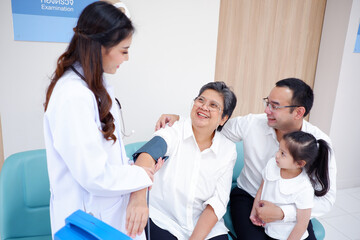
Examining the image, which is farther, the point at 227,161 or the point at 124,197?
the point at 227,161

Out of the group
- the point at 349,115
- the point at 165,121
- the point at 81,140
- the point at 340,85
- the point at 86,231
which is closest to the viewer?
the point at 86,231

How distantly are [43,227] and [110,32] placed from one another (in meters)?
1.15

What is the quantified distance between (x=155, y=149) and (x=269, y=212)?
0.69m

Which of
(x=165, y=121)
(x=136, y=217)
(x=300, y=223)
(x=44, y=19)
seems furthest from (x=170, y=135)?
(x=44, y=19)

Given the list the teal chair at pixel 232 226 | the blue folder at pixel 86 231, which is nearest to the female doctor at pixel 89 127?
the blue folder at pixel 86 231

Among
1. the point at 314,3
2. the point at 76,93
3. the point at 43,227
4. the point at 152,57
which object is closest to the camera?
the point at 76,93

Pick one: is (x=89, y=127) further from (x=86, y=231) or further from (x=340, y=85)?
(x=340, y=85)

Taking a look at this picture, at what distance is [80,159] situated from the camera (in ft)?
2.68

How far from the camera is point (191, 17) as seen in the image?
7.50 ft

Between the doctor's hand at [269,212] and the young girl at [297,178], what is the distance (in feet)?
0.13

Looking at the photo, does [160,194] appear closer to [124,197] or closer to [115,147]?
[124,197]

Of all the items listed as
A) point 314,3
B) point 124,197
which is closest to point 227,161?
point 124,197

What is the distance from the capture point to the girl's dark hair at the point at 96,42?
0.86 m

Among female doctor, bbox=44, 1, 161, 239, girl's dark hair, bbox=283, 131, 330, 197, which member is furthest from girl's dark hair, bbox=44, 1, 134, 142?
girl's dark hair, bbox=283, 131, 330, 197
